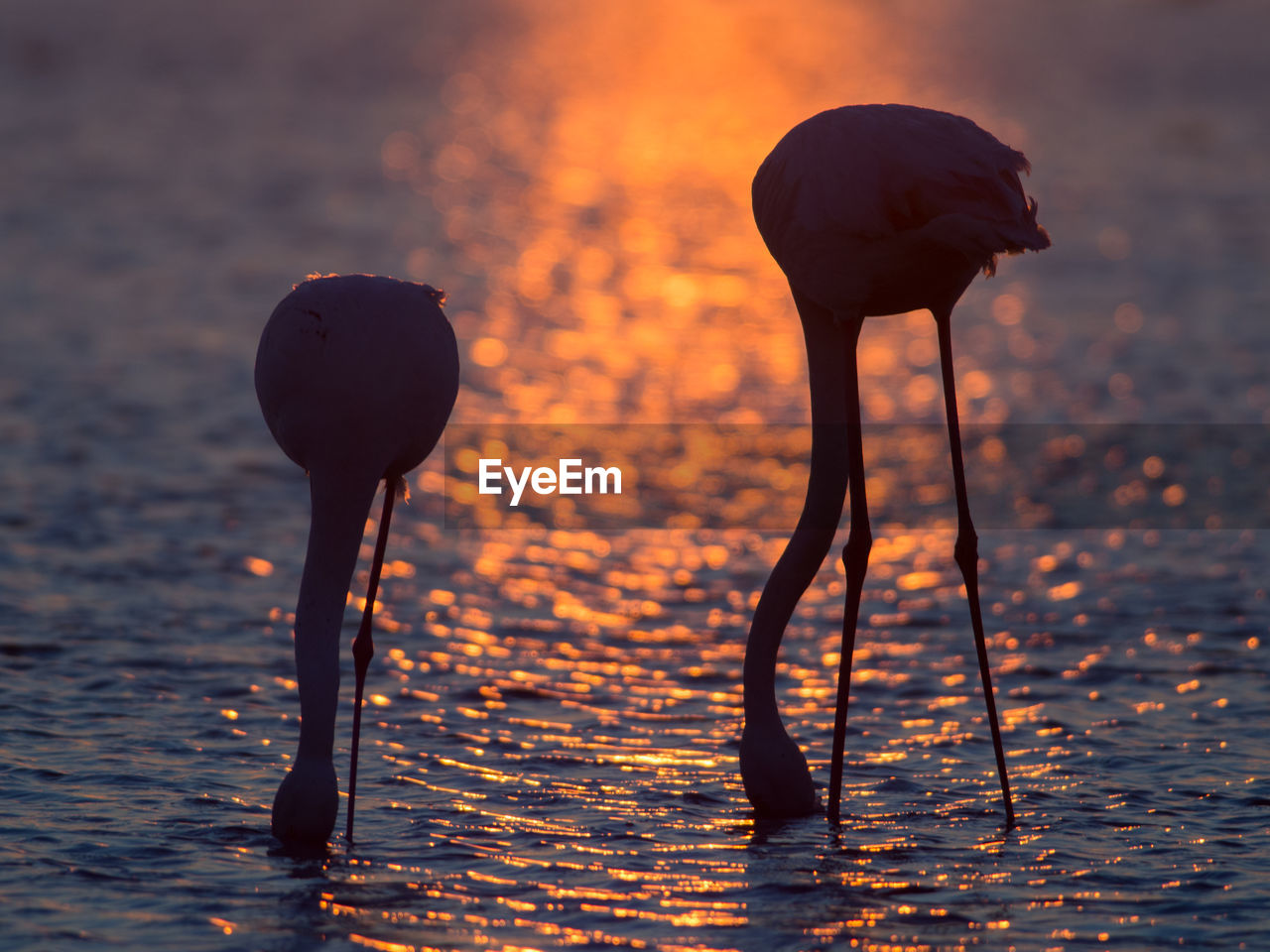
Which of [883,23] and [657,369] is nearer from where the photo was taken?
[657,369]

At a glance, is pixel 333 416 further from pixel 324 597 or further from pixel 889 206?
pixel 889 206

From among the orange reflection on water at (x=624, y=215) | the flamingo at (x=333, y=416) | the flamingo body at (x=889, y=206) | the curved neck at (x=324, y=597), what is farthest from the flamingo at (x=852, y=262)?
the orange reflection on water at (x=624, y=215)

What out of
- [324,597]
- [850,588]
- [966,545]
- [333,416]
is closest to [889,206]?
[966,545]

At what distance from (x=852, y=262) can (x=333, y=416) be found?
1981 millimetres

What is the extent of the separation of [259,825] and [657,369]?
10.5m

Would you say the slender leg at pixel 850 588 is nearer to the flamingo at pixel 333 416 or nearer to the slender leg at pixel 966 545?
the slender leg at pixel 966 545

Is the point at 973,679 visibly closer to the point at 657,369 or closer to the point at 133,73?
the point at 657,369

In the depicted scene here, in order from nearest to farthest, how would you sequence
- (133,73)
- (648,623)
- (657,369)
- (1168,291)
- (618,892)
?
(618,892) → (648,623) → (657,369) → (1168,291) → (133,73)

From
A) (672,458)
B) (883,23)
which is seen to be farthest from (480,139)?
(883,23)

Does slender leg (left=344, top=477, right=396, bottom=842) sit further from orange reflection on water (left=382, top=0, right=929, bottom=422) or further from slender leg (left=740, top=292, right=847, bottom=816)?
orange reflection on water (left=382, top=0, right=929, bottom=422)

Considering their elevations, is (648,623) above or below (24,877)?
above

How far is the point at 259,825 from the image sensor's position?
6.58 meters

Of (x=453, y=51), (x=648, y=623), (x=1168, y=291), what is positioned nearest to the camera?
(x=648, y=623)

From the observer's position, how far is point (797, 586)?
683 centimetres
